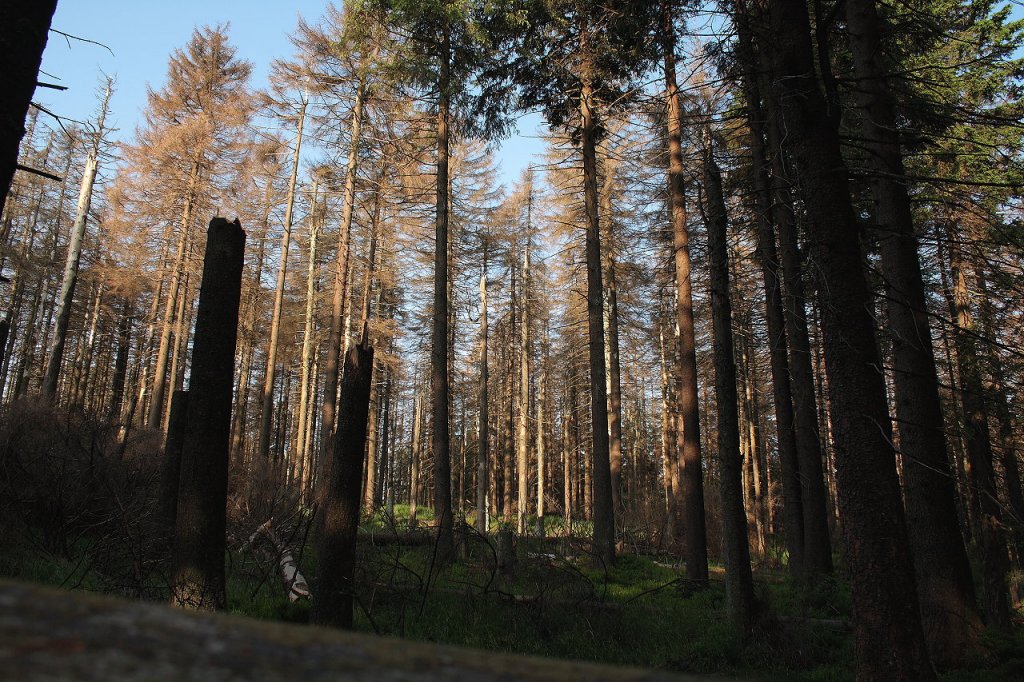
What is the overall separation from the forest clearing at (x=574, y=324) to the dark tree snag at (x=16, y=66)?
2 centimetres

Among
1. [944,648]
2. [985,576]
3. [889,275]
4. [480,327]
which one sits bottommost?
[944,648]

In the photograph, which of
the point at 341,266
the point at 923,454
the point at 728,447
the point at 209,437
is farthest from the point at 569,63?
the point at 209,437

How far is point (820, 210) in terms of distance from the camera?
4871 millimetres

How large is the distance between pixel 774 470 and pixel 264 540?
2895cm

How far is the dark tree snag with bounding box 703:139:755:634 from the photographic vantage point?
27.7 feet

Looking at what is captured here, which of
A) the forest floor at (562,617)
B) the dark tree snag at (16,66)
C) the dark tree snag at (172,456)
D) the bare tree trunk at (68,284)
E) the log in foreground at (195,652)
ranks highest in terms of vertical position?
the bare tree trunk at (68,284)

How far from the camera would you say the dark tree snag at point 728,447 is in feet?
27.7

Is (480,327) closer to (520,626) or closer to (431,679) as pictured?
(520,626)

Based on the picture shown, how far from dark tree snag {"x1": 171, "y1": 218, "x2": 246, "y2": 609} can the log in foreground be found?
4.52m

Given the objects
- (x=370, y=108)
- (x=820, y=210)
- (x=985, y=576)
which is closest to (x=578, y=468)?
(x=370, y=108)

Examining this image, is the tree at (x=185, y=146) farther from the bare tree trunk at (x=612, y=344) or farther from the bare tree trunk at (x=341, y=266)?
the bare tree trunk at (x=612, y=344)

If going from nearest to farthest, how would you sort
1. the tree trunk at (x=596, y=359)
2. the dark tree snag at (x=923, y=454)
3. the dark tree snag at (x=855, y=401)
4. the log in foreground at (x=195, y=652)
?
the log in foreground at (x=195, y=652) → the dark tree snag at (x=855, y=401) → the dark tree snag at (x=923, y=454) → the tree trunk at (x=596, y=359)

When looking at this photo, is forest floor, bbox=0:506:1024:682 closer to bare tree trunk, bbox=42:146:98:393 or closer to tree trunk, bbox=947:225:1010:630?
tree trunk, bbox=947:225:1010:630

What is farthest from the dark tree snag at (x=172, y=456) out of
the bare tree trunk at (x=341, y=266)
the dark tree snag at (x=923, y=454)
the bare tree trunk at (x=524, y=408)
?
the bare tree trunk at (x=524, y=408)
